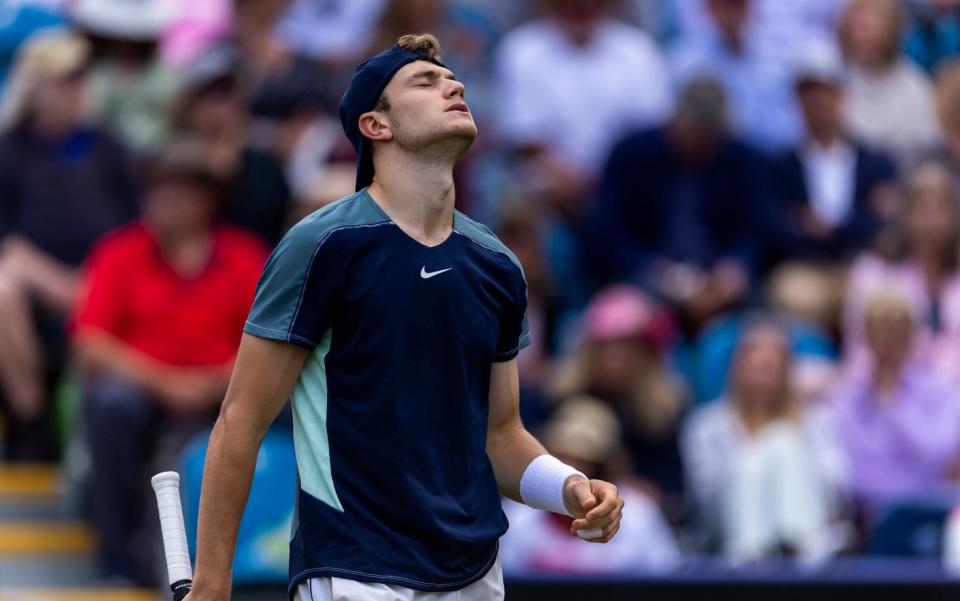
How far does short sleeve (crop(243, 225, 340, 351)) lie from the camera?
349 cm

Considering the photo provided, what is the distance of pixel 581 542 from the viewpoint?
7176mm

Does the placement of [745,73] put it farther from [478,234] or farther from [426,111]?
[426,111]

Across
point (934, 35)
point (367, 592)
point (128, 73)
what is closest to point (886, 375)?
point (934, 35)

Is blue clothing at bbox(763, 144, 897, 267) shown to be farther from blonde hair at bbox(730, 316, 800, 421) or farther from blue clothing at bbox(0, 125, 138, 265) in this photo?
blue clothing at bbox(0, 125, 138, 265)

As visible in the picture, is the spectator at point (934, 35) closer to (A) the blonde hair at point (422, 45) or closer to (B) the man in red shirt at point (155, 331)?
(B) the man in red shirt at point (155, 331)

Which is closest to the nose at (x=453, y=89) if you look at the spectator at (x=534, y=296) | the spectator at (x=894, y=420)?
the spectator at (x=534, y=296)

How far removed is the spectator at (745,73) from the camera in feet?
32.9

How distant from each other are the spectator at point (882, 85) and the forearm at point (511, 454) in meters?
6.68

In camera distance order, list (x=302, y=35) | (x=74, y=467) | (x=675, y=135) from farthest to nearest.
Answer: (x=302, y=35) < (x=675, y=135) < (x=74, y=467)

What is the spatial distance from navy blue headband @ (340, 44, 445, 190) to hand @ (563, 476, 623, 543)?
0.85m

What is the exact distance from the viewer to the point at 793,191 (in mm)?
9484

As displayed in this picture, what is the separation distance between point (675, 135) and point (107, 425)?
364 cm

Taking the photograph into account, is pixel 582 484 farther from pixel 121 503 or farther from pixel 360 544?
pixel 121 503

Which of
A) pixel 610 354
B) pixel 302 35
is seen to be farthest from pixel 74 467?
pixel 302 35
